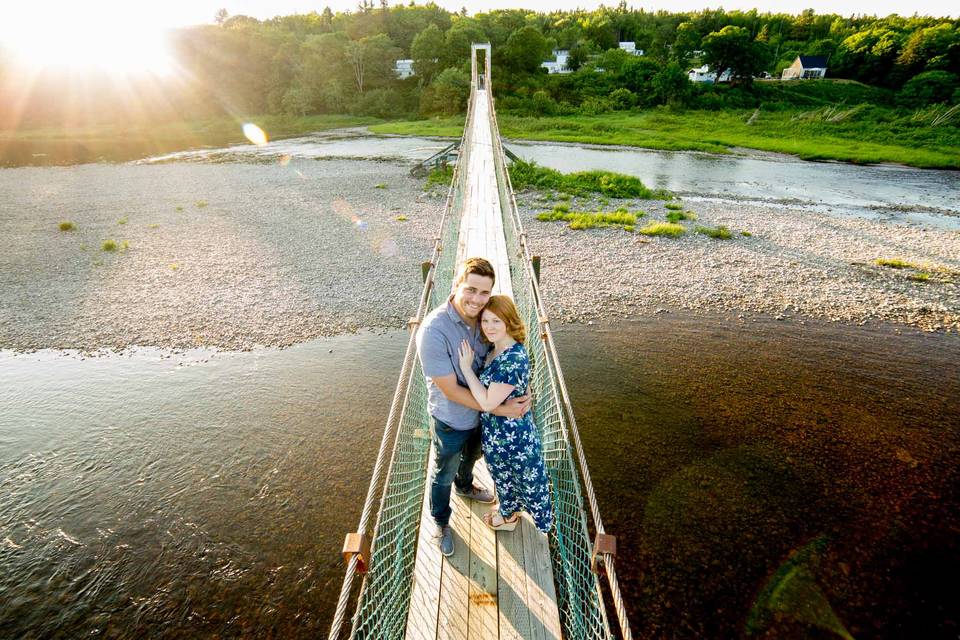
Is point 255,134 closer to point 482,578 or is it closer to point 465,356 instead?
point 465,356

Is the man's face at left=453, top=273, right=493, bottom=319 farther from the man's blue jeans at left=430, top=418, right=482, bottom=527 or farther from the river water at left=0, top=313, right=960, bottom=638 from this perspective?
the river water at left=0, top=313, right=960, bottom=638

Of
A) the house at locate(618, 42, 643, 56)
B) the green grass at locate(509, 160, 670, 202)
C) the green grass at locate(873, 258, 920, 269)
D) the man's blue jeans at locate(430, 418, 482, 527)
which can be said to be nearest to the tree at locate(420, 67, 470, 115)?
the green grass at locate(509, 160, 670, 202)

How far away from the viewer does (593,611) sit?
8.01ft

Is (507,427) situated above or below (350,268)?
above

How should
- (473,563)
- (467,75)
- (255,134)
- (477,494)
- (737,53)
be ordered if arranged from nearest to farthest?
(473,563)
(477,494)
(255,134)
(737,53)
(467,75)

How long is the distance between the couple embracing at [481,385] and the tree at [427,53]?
51.1m

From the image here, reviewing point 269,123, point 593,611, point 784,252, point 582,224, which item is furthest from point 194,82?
point 593,611

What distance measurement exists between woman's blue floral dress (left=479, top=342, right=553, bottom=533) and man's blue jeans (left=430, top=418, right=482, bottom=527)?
0.39 feet

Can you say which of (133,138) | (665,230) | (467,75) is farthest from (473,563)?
(467,75)

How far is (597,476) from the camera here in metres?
4.17

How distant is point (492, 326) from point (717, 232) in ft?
33.0

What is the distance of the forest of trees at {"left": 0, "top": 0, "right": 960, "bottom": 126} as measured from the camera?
36.8 metres

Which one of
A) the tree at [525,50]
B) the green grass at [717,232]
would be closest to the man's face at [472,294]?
the green grass at [717,232]

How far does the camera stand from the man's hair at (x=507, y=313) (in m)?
1.66
